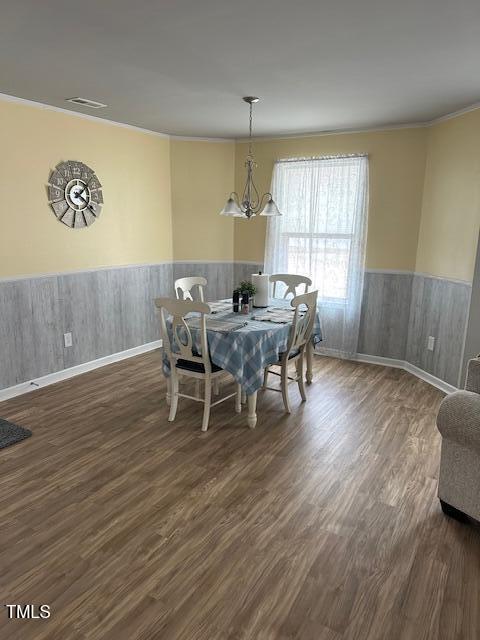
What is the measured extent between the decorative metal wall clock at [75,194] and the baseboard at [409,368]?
3.28 m

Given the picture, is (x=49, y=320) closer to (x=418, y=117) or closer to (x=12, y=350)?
(x=12, y=350)

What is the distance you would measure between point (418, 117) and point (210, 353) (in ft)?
9.98

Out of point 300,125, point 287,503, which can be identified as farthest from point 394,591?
point 300,125

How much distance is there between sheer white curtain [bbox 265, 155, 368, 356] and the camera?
4809 mm

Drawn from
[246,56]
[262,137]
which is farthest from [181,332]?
[262,137]

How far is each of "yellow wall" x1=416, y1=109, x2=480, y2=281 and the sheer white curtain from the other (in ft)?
2.10

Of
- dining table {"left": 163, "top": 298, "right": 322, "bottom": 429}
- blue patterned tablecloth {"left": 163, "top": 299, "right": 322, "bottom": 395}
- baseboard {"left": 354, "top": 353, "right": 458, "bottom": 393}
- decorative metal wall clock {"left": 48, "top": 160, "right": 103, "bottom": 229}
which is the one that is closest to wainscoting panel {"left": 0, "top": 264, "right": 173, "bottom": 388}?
decorative metal wall clock {"left": 48, "top": 160, "right": 103, "bottom": 229}

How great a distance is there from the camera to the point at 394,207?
15.3ft

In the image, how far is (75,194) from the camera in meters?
4.24

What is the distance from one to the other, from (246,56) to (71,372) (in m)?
3.22

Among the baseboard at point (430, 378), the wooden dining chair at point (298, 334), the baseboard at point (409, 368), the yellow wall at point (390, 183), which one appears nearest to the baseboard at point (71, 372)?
the wooden dining chair at point (298, 334)

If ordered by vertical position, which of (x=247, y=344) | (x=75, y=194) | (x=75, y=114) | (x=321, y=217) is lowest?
(x=247, y=344)

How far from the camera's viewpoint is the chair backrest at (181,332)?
121 inches

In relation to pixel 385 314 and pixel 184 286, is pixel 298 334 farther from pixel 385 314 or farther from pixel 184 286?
pixel 385 314
